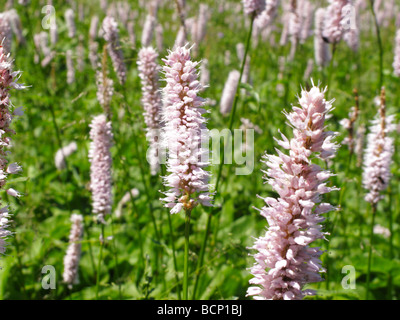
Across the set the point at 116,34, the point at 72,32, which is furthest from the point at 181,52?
the point at 72,32

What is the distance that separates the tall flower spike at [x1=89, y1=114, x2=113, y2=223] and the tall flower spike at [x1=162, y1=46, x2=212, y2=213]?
4.19ft

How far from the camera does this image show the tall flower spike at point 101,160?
3.13m

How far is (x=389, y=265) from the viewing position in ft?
12.3

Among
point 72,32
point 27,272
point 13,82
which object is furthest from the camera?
point 72,32

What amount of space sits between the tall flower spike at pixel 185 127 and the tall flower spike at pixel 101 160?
1278mm

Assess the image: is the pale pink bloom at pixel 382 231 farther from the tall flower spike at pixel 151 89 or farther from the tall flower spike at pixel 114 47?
the tall flower spike at pixel 114 47

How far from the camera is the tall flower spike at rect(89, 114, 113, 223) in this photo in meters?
3.13

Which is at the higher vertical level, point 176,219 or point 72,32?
point 72,32

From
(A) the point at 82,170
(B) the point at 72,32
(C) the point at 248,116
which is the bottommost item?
(A) the point at 82,170

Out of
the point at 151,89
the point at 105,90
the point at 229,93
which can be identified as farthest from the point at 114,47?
the point at 229,93

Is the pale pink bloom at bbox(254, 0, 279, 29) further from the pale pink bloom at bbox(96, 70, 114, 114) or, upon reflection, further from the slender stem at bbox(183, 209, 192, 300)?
the slender stem at bbox(183, 209, 192, 300)

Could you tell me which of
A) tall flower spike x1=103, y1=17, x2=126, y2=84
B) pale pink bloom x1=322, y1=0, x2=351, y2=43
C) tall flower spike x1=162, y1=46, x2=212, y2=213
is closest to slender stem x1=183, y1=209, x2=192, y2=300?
tall flower spike x1=162, y1=46, x2=212, y2=213

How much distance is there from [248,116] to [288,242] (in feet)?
14.0

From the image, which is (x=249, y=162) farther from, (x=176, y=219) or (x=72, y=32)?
(x=72, y=32)
